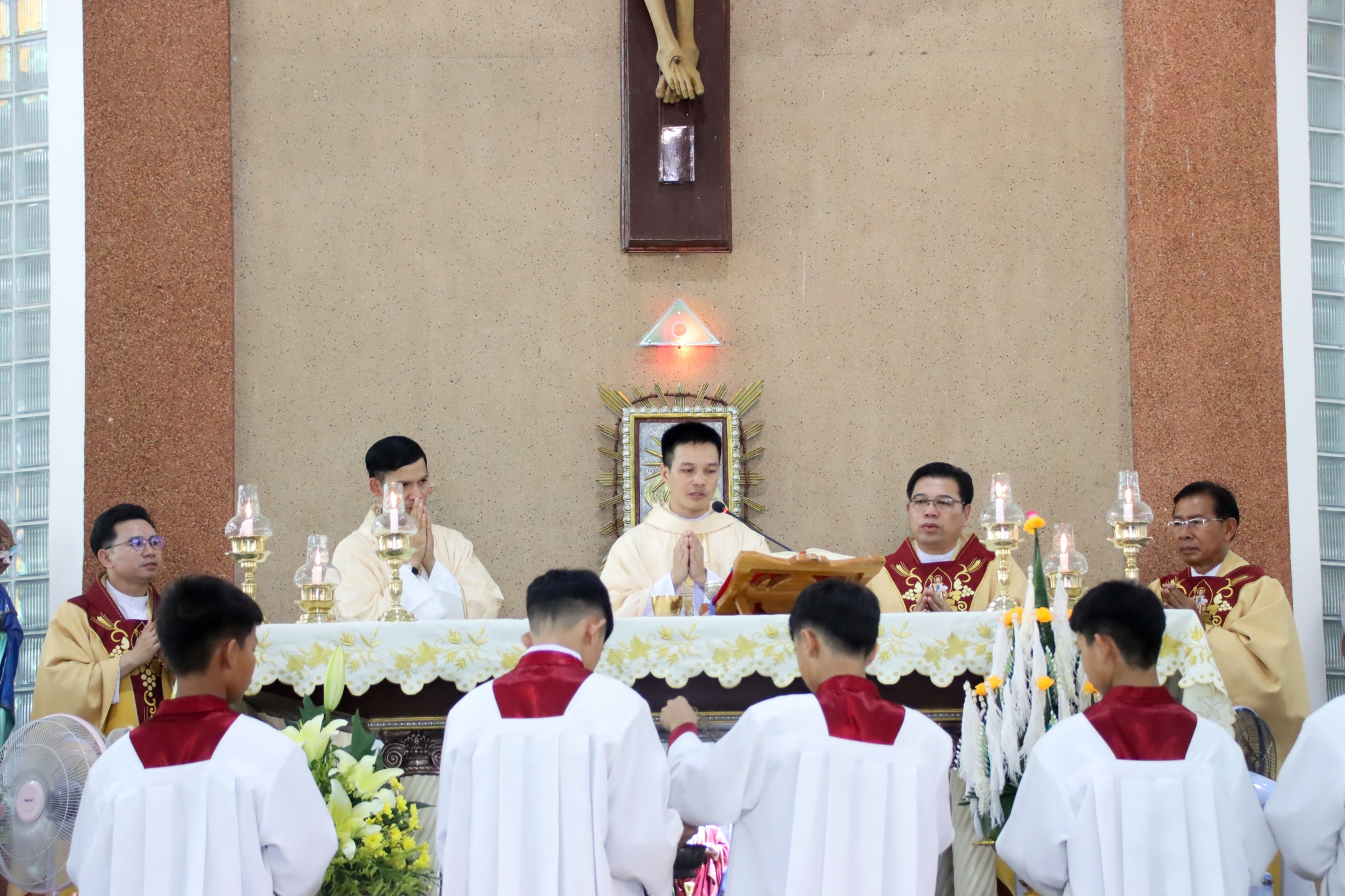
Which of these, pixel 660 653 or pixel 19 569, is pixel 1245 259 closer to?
pixel 660 653

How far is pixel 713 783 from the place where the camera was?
3730 mm

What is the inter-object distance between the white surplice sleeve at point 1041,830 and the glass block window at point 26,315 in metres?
4.30

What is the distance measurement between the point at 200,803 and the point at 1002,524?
8.67 feet

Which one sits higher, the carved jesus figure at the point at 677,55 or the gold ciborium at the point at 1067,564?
the carved jesus figure at the point at 677,55

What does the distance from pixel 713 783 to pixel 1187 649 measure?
159 centimetres

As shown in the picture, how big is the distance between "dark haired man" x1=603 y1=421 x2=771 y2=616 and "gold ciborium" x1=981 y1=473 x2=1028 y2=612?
1045mm

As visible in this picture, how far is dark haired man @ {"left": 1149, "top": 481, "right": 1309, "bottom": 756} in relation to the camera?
6148 millimetres

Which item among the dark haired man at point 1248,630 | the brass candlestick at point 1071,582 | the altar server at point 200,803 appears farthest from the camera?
the dark haired man at point 1248,630

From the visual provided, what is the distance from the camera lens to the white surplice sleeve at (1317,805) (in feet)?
11.8

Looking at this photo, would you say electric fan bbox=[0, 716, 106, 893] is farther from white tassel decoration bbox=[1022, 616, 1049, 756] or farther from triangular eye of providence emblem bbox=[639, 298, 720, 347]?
triangular eye of providence emblem bbox=[639, 298, 720, 347]

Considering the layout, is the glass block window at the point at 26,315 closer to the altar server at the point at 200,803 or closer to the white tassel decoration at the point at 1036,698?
the altar server at the point at 200,803

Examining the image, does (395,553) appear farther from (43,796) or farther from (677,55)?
(677,55)

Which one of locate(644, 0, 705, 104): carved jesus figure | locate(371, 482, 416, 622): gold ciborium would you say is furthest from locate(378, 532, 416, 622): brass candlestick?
locate(644, 0, 705, 104): carved jesus figure

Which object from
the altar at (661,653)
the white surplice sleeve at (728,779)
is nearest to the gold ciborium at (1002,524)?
the altar at (661,653)
